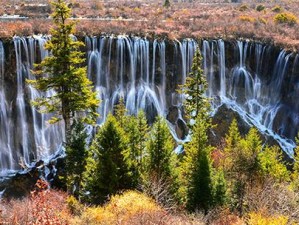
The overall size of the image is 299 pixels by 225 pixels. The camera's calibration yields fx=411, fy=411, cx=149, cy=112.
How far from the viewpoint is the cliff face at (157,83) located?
42.4 m

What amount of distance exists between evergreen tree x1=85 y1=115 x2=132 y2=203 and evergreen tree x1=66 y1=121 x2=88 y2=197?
4.94 feet

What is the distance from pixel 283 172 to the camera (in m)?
31.2

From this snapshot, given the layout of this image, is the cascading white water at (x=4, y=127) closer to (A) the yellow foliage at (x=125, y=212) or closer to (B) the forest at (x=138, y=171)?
(B) the forest at (x=138, y=171)

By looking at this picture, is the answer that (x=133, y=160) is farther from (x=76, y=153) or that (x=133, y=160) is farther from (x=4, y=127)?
(x=4, y=127)

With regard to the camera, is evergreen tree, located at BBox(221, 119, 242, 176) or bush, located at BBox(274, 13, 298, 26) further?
bush, located at BBox(274, 13, 298, 26)

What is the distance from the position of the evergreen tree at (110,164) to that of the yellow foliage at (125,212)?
2.43 metres

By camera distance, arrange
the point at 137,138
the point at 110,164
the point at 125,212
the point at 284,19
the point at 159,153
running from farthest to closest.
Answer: the point at 284,19
the point at 137,138
the point at 159,153
the point at 110,164
the point at 125,212

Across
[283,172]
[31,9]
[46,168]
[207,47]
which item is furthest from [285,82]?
[31,9]

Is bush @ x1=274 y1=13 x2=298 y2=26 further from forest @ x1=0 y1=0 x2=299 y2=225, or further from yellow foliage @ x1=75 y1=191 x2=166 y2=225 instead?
yellow foliage @ x1=75 y1=191 x2=166 y2=225

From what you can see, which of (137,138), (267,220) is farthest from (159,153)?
(267,220)

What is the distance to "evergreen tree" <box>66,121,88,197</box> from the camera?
26359mm

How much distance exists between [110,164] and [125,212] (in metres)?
5.58

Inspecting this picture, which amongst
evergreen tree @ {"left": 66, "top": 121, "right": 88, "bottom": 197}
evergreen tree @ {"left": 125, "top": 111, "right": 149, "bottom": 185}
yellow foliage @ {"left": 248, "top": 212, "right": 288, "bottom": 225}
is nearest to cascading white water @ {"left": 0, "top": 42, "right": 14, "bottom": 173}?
evergreen tree @ {"left": 66, "top": 121, "right": 88, "bottom": 197}

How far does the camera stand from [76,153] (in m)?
26.6
